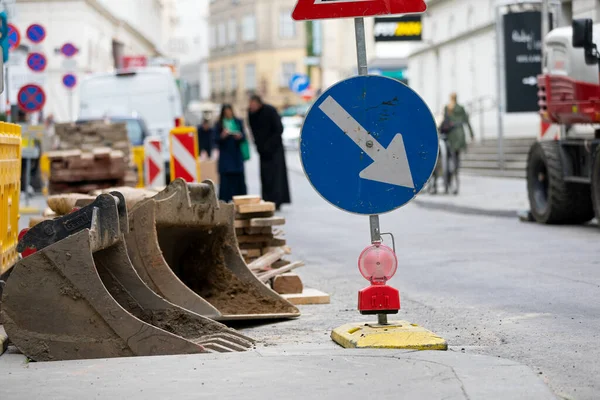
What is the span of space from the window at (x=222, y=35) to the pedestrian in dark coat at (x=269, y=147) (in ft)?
340

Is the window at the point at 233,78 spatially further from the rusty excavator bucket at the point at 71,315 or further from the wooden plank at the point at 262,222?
the rusty excavator bucket at the point at 71,315

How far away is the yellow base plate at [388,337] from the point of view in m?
7.73

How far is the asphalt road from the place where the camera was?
26.0ft

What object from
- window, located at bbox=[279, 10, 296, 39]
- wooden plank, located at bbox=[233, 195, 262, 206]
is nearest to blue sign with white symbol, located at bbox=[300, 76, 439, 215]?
wooden plank, located at bbox=[233, 195, 262, 206]

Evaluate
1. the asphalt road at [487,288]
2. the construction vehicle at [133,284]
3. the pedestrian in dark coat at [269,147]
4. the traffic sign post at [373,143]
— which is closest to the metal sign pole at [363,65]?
the traffic sign post at [373,143]

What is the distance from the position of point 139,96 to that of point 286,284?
22.1 meters

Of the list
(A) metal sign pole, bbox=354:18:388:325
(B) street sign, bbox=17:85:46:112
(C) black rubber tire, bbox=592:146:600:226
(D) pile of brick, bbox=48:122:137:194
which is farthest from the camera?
(B) street sign, bbox=17:85:46:112

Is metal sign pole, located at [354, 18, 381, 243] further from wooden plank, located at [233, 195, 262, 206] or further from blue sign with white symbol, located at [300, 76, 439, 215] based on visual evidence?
wooden plank, located at [233, 195, 262, 206]

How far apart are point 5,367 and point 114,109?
82.1 feet

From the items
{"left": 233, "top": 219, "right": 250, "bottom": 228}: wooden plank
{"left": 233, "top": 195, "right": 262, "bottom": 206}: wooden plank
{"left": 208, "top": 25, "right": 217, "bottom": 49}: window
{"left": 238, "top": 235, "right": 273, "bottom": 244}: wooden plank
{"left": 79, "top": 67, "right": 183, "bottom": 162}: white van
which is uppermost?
{"left": 208, "top": 25, "right": 217, "bottom": 49}: window

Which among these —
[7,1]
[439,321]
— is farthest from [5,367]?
[7,1]

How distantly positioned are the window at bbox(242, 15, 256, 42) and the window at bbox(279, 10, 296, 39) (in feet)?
9.09

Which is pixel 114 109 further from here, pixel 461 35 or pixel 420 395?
pixel 420 395

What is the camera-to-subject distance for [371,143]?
26.8 ft
